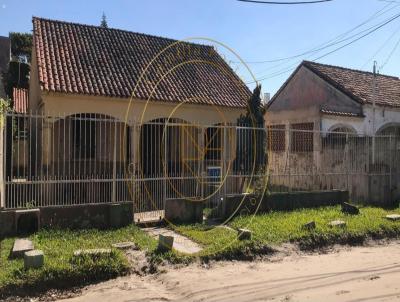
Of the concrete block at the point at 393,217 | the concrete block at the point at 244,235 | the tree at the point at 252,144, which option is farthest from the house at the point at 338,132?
the concrete block at the point at 244,235

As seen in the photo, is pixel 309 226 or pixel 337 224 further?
pixel 337 224

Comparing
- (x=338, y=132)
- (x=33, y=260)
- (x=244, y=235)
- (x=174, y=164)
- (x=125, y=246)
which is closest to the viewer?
(x=33, y=260)

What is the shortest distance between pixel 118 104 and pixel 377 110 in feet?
33.4

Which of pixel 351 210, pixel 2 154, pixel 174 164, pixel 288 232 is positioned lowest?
pixel 288 232

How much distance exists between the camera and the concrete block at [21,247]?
6737 millimetres

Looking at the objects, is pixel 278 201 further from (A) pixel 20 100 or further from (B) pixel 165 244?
(A) pixel 20 100

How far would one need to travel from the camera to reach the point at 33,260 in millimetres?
6188

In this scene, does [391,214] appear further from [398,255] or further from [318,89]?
[318,89]

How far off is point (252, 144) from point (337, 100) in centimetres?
736

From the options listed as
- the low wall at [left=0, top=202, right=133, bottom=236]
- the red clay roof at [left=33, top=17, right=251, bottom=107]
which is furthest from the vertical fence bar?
the red clay roof at [left=33, top=17, right=251, bottom=107]

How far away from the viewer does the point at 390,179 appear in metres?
13.2

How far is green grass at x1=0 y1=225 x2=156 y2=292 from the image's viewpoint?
5.96 m

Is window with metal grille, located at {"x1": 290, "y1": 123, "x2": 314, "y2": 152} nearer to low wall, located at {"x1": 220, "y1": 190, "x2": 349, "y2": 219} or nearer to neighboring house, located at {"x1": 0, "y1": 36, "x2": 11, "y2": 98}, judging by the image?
low wall, located at {"x1": 220, "y1": 190, "x2": 349, "y2": 219}

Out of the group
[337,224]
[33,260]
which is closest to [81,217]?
[33,260]
